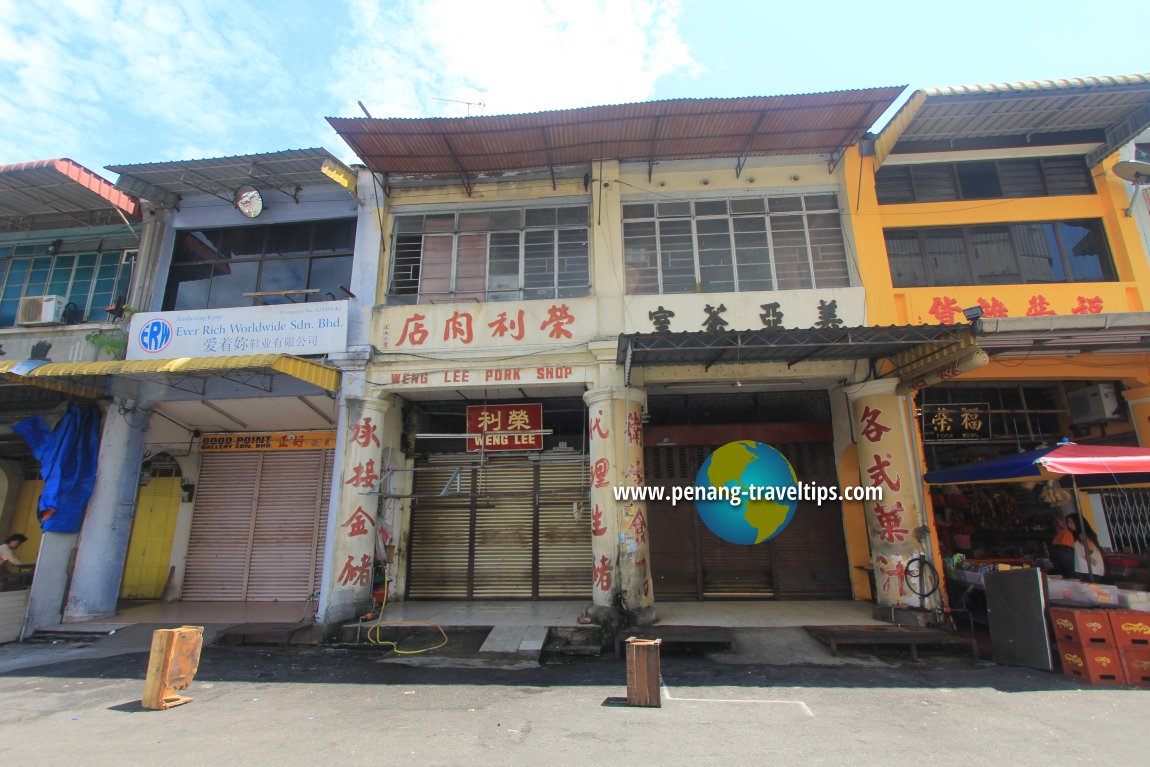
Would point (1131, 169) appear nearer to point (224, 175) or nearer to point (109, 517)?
point (224, 175)

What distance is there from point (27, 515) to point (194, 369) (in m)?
8.10

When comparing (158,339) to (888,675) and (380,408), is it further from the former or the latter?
(888,675)

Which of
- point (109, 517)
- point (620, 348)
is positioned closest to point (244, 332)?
point (109, 517)

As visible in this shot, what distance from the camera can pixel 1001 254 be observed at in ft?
33.3

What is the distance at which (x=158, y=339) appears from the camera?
1036 centimetres

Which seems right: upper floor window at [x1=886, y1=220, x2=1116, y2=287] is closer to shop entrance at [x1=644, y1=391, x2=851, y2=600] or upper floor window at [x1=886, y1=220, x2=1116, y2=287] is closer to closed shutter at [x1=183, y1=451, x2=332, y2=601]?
shop entrance at [x1=644, y1=391, x2=851, y2=600]

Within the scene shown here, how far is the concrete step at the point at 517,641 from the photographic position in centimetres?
A: 765

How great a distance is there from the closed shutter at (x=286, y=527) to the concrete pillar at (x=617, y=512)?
6452 millimetres

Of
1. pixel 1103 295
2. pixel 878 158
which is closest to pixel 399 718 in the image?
pixel 878 158

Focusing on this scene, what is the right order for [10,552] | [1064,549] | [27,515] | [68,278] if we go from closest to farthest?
1. [1064,549]
2. [10,552]
3. [68,278]
4. [27,515]

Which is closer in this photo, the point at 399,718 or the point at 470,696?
the point at 399,718

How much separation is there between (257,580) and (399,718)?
7.74 metres

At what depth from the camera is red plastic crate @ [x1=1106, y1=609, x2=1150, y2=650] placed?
21.1 ft

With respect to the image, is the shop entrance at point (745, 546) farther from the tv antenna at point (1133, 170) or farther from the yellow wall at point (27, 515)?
the yellow wall at point (27, 515)
